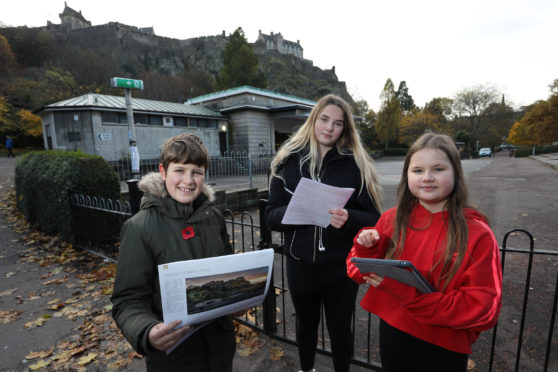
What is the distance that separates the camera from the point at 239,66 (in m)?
34.2

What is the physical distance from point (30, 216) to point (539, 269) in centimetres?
1049

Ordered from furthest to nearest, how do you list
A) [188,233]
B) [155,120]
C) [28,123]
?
[28,123]
[155,120]
[188,233]

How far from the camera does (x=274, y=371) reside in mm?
2424

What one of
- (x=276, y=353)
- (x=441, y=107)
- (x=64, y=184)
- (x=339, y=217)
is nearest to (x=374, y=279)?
(x=339, y=217)

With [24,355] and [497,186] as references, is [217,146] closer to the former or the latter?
[497,186]

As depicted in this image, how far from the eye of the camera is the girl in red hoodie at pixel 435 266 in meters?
1.14

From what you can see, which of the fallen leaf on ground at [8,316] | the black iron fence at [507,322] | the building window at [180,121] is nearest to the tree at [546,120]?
the black iron fence at [507,322]

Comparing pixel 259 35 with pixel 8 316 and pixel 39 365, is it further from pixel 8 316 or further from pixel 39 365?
pixel 39 365

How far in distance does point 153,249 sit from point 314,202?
0.95 m

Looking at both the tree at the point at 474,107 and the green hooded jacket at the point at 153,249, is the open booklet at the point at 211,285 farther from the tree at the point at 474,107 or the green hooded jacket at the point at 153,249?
the tree at the point at 474,107

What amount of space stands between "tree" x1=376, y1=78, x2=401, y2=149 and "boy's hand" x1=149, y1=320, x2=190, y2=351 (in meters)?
47.8

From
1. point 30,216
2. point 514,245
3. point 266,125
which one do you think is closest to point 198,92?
point 266,125

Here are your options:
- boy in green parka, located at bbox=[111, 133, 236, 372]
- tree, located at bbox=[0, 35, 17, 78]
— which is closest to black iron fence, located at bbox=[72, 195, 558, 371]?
boy in green parka, located at bbox=[111, 133, 236, 372]

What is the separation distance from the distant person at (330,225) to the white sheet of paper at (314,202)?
0.47ft
